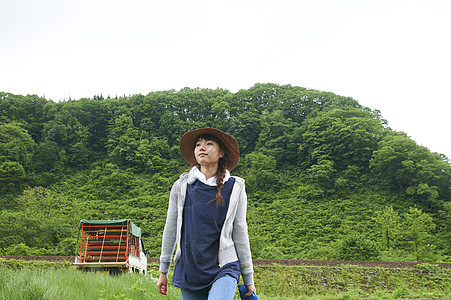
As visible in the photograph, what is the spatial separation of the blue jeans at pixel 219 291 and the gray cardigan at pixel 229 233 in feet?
0.33

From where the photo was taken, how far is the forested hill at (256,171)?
23.4m

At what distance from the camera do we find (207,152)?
101 inches

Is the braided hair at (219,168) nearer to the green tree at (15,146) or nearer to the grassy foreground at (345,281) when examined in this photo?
the grassy foreground at (345,281)

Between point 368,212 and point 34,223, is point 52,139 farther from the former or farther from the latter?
point 368,212

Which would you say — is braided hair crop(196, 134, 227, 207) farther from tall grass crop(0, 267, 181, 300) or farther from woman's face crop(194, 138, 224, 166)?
tall grass crop(0, 267, 181, 300)

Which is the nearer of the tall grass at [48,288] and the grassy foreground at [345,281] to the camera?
the tall grass at [48,288]

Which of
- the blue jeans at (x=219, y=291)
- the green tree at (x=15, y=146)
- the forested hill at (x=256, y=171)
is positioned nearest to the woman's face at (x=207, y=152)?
the blue jeans at (x=219, y=291)

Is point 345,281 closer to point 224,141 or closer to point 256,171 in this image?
point 224,141

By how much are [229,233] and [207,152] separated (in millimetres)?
550

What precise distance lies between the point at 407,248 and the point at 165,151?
104ft

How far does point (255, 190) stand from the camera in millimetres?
39031

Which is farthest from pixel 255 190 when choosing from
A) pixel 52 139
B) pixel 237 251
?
pixel 237 251

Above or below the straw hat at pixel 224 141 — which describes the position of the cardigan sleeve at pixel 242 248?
below

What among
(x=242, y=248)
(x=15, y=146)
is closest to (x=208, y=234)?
(x=242, y=248)
